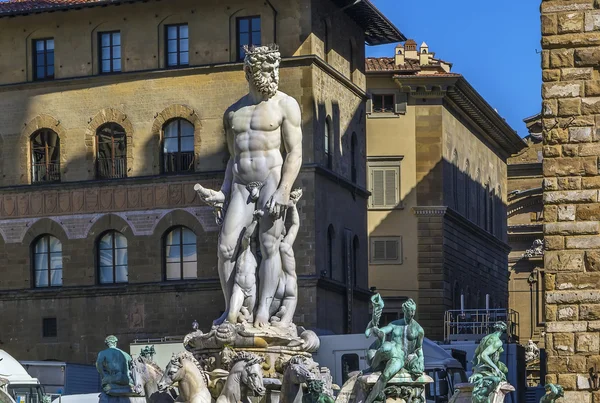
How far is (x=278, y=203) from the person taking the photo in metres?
23.7

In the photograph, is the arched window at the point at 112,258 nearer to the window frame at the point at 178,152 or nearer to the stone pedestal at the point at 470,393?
the window frame at the point at 178,152

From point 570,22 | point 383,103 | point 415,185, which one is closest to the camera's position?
point 570,22

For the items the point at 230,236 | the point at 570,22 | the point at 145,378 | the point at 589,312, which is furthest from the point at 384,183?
the point at 145,378

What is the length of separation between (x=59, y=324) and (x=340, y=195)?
971 cm

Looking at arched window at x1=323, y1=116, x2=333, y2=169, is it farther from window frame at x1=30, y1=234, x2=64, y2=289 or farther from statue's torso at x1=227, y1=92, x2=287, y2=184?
statue's torso at x1=227, y1=92, x2=287, y2=184

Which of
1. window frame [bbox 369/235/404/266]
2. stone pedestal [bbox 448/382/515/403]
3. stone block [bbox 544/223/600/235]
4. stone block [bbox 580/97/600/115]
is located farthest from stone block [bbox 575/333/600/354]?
window frame [bbox 369/235/404/266]

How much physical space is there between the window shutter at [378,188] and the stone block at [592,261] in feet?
160

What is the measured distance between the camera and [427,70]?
247ft

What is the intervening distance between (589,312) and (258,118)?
5.07m

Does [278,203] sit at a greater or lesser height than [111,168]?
lesser

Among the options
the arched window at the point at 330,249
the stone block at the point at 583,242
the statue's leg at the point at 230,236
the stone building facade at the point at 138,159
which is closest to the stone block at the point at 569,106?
the stone block at the point at 583,242

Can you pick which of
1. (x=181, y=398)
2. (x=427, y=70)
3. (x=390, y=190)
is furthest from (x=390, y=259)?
(x=181, y=398)

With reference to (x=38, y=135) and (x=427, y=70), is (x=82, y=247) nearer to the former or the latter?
(x=38, y=135)

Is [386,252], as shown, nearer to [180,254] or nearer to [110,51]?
[180,254]
